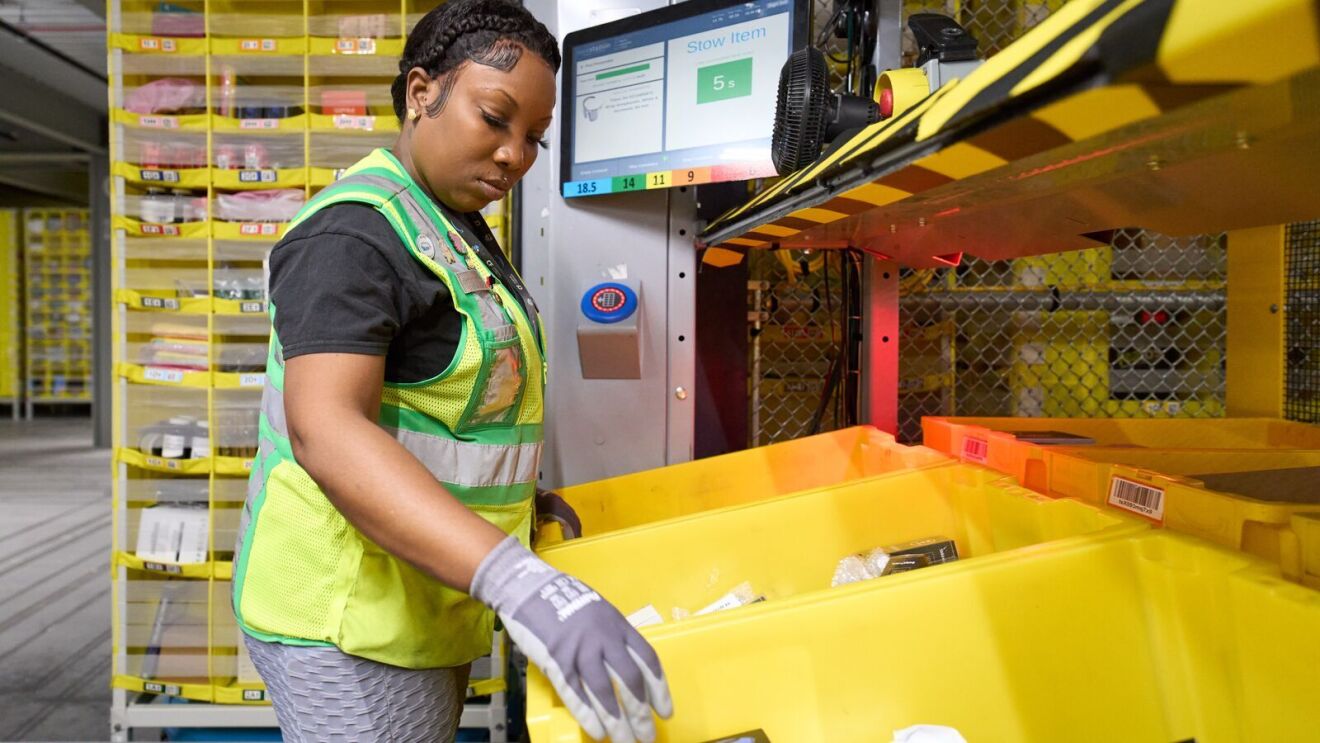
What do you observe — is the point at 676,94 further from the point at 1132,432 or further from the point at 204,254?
the point at 204,254

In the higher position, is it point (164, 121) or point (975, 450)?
point (164, 121)

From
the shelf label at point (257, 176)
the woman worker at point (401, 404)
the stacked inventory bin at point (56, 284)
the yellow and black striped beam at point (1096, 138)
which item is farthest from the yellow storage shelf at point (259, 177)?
the stacked inventory bin at point (56, 284)

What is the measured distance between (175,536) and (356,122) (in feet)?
4.95

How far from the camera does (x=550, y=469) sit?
229 cm

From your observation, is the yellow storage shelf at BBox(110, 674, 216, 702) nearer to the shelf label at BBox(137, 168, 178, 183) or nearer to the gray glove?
the shelf label at BBox(137, 168, 178, 183)

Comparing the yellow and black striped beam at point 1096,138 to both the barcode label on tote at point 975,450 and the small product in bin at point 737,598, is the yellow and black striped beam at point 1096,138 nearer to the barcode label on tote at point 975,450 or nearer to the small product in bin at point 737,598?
the barcode label on tote at point 975,450

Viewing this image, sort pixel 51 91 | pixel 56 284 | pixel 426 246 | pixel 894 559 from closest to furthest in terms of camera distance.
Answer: pixel 426 246 < pixel 894 559 < pixel 51 91 < pixel 56 284

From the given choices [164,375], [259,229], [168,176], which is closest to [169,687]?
[164,375]

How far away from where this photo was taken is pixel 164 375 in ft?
8.36

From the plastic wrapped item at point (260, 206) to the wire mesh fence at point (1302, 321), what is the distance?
2.79 metres

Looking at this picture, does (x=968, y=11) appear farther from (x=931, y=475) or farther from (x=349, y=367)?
(x=349, y=367)

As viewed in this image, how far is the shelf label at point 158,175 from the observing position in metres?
2.52

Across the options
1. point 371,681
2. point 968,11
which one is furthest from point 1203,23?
point 968,11

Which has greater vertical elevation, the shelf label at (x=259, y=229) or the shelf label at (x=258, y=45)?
the shelf label at (x=258, y=45)
